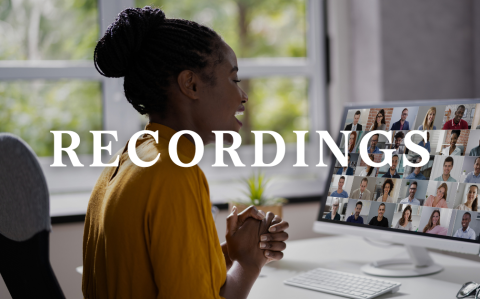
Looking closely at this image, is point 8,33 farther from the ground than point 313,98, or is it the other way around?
point 8,33

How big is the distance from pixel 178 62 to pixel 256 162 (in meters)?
1.54

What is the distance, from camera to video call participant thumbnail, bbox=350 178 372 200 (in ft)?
4.48

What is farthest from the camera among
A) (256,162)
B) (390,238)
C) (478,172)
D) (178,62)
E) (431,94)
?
(256,162)

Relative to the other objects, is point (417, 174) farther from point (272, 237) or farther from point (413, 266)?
point (272, 237)

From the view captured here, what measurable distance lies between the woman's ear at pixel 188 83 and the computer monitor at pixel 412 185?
2.08ft

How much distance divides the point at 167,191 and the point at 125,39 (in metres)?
0.35

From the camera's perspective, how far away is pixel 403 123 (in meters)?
1.36

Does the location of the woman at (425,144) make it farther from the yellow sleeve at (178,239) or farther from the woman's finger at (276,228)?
the yellow sleeve at (178,239)

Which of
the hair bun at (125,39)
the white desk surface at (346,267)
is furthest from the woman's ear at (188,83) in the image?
the white desk surface at (346,267)

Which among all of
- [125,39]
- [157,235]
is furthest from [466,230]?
[125,39]

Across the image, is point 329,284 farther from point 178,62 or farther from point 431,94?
point 431,94

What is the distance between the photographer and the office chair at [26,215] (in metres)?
0.73

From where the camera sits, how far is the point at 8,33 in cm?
214

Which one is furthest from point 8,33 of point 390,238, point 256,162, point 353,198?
point 390,238
